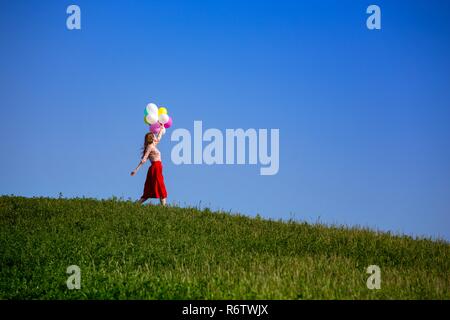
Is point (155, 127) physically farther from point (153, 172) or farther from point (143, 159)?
point (153, 172)

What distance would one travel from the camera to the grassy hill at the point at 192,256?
9727 mm

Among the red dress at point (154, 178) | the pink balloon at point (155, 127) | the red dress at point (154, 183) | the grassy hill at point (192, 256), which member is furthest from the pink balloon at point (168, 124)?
the grassy hill at point (192, 256)

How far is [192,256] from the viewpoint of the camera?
13523 mm

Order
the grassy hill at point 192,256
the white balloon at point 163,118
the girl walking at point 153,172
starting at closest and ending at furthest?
the grassy hill at point 192,256, the white balloon at point 163,118, the girl walking at point 153,172

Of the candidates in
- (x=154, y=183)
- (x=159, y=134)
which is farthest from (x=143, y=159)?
(x=159, y=134)

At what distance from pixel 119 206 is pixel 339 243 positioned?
7866 millimetres

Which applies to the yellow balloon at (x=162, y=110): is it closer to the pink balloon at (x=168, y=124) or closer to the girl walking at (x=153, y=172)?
the pink balloon at (x=168, y=124)

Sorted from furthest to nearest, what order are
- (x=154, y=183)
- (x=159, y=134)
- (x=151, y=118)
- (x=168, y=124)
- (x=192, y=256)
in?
(x=168, y=124)
(x=159, y=134)
(x=154, y=183)
(x=151, y=118)
(x=192, y=256)

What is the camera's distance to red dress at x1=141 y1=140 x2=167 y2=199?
21.2 m

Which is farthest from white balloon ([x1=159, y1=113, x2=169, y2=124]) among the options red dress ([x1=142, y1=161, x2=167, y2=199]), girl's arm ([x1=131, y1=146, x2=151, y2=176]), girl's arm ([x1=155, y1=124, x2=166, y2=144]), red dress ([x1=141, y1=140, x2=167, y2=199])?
red dress ([x1=142, y1=161, x2=167, y2=199])

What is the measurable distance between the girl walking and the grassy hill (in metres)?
1.34

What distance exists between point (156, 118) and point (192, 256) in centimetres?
867

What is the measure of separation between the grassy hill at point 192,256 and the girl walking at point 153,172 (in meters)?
1.34
